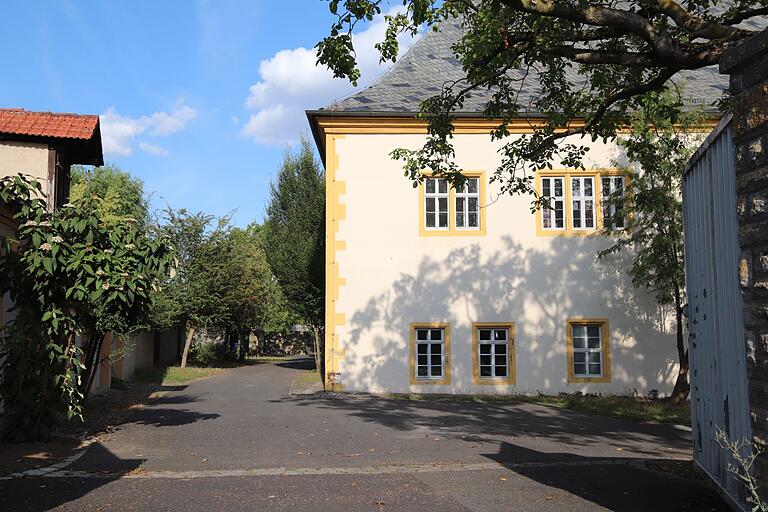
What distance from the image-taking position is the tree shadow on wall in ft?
60.3

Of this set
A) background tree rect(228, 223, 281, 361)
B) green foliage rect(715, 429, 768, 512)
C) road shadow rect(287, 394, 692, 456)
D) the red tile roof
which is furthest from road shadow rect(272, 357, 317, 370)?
green foliage rect(715, 429, 768, 512)

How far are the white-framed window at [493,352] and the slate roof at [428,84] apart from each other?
5814mm

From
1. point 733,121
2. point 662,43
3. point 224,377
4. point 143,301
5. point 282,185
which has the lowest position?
point 224,377

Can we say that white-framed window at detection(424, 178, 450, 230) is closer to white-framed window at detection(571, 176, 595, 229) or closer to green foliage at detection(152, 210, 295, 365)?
white-framed window at detection(571, 176, 595, 229)

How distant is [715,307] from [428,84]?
52.4ft

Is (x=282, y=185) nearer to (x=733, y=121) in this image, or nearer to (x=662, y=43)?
(x=662, y=43)

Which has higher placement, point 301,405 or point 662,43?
point 662,43

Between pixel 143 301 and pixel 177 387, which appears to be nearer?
pixel 143 301

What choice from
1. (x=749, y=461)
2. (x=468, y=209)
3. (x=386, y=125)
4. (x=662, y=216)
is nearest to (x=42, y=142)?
(x=386, y=125)

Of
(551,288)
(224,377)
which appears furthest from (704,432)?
(224,377)

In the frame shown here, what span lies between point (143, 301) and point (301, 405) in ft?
21.3

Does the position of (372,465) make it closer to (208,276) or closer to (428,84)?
(428,84)

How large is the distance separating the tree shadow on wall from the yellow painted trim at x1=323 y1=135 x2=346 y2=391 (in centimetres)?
33

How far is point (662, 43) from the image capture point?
7.12 m
